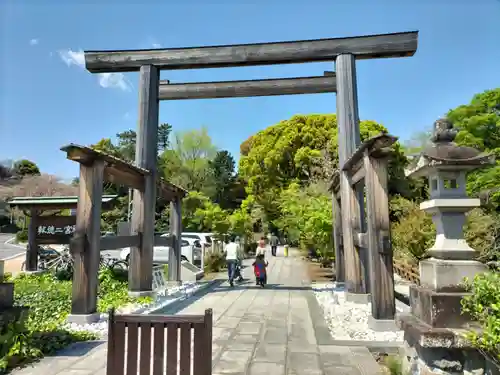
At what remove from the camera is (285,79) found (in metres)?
8.45

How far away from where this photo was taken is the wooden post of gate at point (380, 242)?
4.99 m

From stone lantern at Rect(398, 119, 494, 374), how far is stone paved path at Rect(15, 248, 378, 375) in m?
0.83

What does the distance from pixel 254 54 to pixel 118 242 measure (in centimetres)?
503

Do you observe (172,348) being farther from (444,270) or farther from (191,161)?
(191,161)

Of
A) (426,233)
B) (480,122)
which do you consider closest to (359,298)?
(426,233)

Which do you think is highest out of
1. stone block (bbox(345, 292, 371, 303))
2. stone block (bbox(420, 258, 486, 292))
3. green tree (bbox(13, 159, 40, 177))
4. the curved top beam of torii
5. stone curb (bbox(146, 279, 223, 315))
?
green tree (bbox(13, 159, 40, 177))

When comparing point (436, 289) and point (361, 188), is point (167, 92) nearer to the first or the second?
point (361, 188)

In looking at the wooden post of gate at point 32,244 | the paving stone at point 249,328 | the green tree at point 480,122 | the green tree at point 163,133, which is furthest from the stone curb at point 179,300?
the green tree at point 163,133

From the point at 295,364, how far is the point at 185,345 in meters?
1.77

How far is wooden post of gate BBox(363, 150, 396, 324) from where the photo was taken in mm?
4992

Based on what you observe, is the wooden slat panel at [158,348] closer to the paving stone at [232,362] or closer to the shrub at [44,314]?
the paving stone at [232,362]

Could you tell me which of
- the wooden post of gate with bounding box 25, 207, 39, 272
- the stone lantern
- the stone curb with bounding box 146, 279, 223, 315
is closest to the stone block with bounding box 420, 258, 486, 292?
the stone lantern

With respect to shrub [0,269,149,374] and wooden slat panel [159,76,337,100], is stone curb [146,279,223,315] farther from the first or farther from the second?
wooden slat panel [159,76,337,100]

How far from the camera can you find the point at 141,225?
25.1 ft
